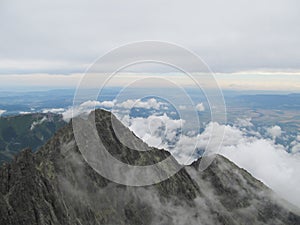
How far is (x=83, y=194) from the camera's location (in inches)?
5925

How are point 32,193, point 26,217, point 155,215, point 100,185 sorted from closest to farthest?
point 26,217
point 32,193
point 100,185
point 155,215

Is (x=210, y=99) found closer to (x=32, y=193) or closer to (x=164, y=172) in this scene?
(x=32, y=193)

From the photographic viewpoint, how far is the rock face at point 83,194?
102062 millimetres

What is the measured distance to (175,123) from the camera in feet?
351

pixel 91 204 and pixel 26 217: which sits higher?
pixel 26 217

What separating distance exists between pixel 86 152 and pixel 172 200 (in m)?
55.0

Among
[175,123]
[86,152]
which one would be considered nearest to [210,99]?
[175,123]

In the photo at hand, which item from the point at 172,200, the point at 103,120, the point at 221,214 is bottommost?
the point at 221,214

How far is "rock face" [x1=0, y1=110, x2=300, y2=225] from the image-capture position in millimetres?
102062

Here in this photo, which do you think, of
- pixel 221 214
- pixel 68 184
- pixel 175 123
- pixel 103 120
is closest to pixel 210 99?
pixel 175 123

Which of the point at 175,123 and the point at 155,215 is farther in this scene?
the point at 155,215

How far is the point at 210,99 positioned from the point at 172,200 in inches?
5183

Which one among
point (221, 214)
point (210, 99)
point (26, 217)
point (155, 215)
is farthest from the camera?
point (221, 214)

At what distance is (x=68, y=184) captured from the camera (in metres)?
147
